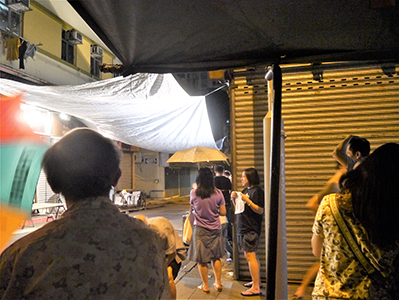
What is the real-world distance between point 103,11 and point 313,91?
155 inches

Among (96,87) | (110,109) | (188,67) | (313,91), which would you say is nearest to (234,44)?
(188,67)

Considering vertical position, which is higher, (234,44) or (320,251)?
(234,44)

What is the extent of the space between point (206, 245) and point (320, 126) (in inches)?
102

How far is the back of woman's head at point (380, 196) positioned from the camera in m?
1.51

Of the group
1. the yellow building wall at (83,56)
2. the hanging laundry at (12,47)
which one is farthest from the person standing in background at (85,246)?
the yellow building wall at (83,56)

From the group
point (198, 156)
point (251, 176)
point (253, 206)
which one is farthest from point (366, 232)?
point (198, 156)

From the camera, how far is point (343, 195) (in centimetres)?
169

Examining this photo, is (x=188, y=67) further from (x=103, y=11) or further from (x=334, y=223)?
(x=334, y=223)

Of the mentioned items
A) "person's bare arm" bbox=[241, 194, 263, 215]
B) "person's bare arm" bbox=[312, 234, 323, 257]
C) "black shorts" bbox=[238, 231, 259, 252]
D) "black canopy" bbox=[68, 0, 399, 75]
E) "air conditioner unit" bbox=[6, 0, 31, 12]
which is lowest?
"black shorts" bbox=[238, 231, 259, 252]

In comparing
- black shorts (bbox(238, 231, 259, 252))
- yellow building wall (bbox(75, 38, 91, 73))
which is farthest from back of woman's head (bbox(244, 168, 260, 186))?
yellow building wall (bbox(75, 38, 91, 73))

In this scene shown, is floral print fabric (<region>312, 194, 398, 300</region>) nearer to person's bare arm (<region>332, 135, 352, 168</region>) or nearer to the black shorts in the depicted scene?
person's bare arm (<region>332, 135, 352, 168</region>)

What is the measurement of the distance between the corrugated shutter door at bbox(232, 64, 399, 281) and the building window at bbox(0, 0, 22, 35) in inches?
388

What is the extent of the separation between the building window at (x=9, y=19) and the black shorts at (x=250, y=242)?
10.6 m

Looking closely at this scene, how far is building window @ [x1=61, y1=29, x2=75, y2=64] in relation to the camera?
1349 cm
